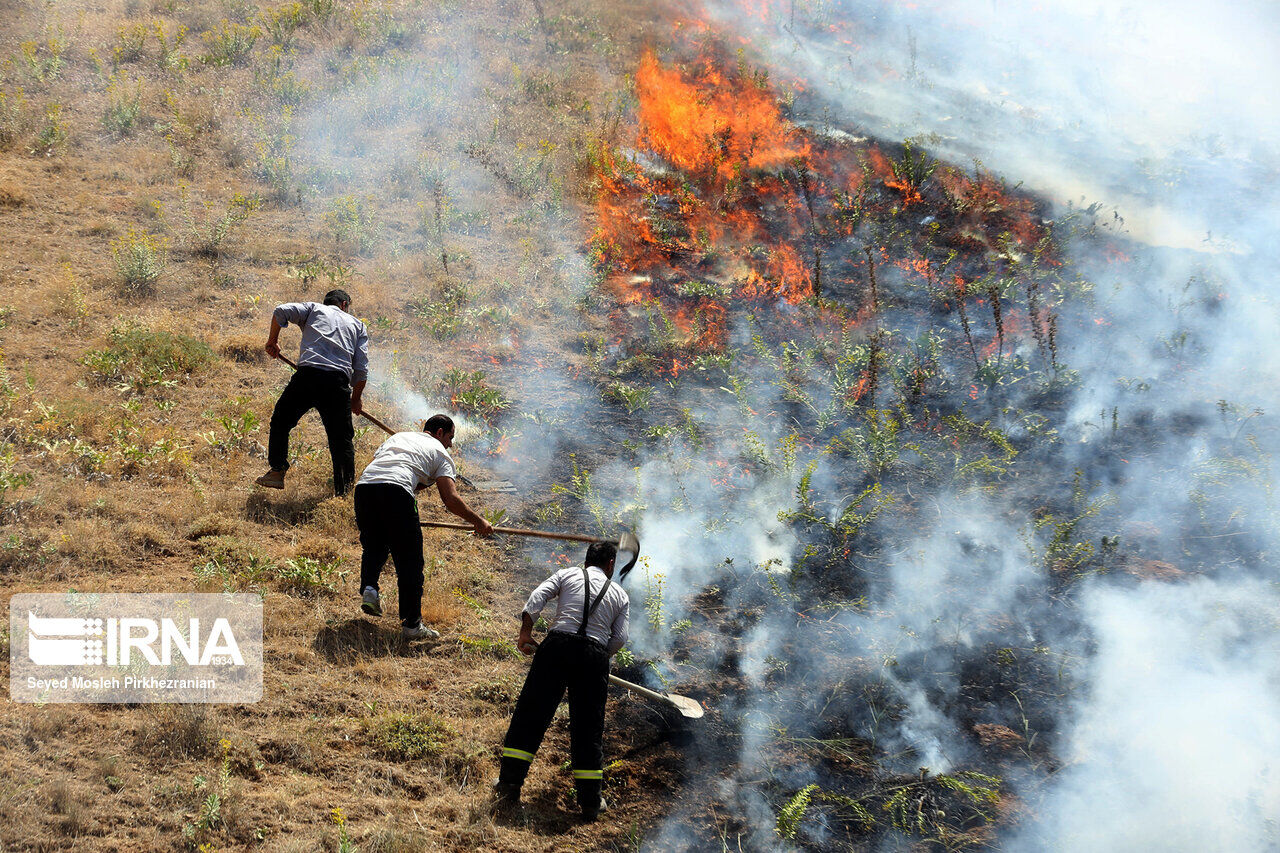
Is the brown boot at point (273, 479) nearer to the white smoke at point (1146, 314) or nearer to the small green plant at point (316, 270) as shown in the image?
the small green plant at point (316, 270)

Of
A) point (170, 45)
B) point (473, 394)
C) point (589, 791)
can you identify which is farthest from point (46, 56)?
point (589, 791)

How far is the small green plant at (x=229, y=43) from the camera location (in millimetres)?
12383

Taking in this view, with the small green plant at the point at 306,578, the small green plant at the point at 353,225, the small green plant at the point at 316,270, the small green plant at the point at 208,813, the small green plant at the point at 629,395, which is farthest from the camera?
the small green plant at the point at 353,225

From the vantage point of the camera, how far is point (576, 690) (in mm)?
4020

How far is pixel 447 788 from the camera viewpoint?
4090 mm

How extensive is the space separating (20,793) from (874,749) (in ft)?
13.2

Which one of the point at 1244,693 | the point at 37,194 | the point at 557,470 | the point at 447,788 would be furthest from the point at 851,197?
the point at 37,194

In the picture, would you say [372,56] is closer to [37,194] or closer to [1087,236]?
[37,194]

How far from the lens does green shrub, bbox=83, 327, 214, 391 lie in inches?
268

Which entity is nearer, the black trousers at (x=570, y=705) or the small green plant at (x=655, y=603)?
the black trousers at (x=570, y=705)

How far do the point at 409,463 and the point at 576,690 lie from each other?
165 cm

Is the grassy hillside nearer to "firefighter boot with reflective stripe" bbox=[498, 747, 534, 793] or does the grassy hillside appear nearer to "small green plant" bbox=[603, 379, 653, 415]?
"firefighter boot with reflective stripe" bbox=[498, 747, 534, 793]
